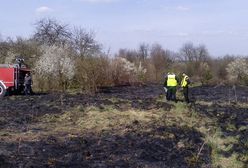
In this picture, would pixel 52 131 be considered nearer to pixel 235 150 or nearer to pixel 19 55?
pixel 235 150

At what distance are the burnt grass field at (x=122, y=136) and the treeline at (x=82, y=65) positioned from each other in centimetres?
1287

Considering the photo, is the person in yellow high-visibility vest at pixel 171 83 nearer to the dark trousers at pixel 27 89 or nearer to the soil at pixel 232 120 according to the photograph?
the soil at pixel 232 120

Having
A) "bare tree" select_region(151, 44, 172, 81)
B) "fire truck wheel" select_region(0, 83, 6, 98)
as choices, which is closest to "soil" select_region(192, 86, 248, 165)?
"fire truck wheel" select_region(0, 83, 6, 98)

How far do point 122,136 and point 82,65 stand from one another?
61.9 ft

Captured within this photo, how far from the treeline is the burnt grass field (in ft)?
42.2

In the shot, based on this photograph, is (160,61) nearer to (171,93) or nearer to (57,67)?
(57,67)

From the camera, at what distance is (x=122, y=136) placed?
13453 mm

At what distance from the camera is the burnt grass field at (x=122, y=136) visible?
10.7 metres

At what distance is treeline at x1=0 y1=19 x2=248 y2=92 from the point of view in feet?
110

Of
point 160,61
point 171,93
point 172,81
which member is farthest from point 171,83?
point 160,61

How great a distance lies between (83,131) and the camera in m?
14.2

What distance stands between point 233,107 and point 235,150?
33.7ft

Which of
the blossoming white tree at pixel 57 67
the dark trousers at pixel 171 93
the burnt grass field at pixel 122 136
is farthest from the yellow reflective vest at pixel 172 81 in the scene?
the blossoming white tree at pixel 57 67

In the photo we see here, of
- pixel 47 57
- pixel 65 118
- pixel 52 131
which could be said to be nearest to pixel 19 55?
pixel 47 57
